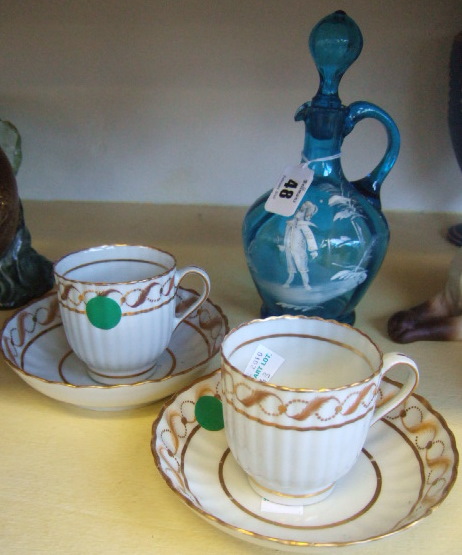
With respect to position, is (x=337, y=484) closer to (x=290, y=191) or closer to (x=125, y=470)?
(x=125, y=470)

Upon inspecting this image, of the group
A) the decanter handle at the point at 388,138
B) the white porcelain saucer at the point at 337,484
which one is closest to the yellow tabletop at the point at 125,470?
the white porcelain saucer at the point at 337,484

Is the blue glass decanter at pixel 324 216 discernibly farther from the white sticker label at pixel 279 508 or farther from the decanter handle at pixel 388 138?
the white sticker label at pixel 279 508

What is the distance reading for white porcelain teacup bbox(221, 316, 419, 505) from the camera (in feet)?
1.00

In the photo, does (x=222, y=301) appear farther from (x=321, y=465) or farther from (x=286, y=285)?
(x=321, y=465)

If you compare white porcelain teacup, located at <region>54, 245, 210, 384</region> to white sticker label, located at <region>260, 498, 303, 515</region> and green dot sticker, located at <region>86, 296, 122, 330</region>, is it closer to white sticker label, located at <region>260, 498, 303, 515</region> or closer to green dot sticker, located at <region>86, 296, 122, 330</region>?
green dot sticker, located at <region>86, 296, 122, 330</region>

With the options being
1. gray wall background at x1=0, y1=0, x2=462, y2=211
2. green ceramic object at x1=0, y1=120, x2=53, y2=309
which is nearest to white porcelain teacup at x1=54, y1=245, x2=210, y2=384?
green ceramic object at x1=0, y1=120, x2=53, y2=309

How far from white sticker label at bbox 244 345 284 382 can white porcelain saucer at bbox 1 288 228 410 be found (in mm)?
60

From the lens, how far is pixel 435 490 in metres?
0.33

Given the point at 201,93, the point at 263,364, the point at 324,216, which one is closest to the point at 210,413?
the point at 263,364

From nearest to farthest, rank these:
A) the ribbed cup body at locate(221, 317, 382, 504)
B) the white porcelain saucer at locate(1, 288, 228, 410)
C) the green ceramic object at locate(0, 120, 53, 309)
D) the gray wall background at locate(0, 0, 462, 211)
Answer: the ribbed cup body at locate(221, 317, 382, 504), the white porcelain saucer at locate(1, 288, 228, 410), the green ceramic object at locate(0, 120, 53, 309), the gray wall background at locate(0, 0, 462, 211)

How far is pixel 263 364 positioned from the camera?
385 mm

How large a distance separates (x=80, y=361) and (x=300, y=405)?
9.9 inches

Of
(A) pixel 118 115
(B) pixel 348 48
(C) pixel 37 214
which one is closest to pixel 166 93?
(A) pixel 118 115

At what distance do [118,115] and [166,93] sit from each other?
0.08m
